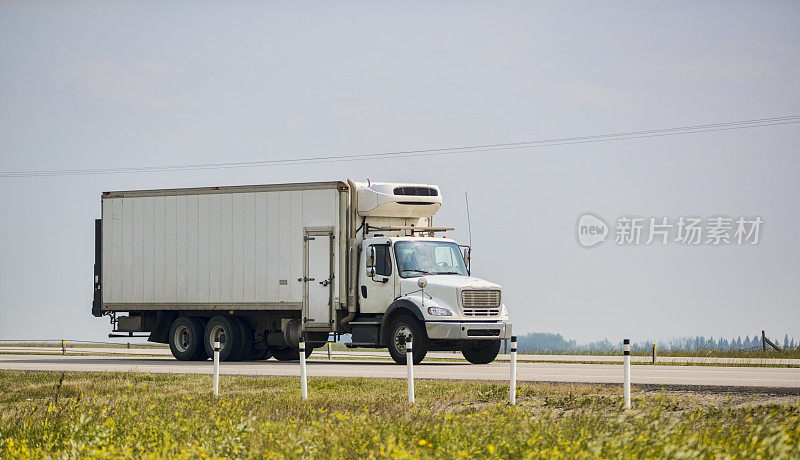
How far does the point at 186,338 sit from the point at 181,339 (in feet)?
0.49

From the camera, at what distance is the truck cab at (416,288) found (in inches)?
985

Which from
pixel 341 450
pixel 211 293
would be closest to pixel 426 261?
pixel 211 293

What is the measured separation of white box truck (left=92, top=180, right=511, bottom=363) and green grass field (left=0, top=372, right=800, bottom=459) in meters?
6.48

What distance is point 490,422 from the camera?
12.3 metres

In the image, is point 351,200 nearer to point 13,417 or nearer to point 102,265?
point 102,265

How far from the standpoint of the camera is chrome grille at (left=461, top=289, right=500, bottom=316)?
25.0 m

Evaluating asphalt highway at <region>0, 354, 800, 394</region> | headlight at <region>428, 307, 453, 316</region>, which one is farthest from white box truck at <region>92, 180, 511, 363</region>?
asphalt highway at <region>0, 354, 800, 394</region>

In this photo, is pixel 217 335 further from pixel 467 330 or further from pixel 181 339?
pixel 467 330

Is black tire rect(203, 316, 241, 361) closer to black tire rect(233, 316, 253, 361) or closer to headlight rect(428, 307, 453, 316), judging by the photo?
black tire rect(233, 316, 253, 361)

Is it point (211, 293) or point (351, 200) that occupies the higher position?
point (351, 200)

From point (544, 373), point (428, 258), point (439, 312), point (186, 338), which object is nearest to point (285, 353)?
point (186, 338)

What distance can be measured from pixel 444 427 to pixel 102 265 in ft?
66.3

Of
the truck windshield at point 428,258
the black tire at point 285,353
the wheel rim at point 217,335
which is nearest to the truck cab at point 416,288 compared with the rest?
the truck windshield at point 428,258

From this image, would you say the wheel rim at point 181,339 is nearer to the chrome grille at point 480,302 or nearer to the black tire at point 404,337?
the black tire at point 404,337
